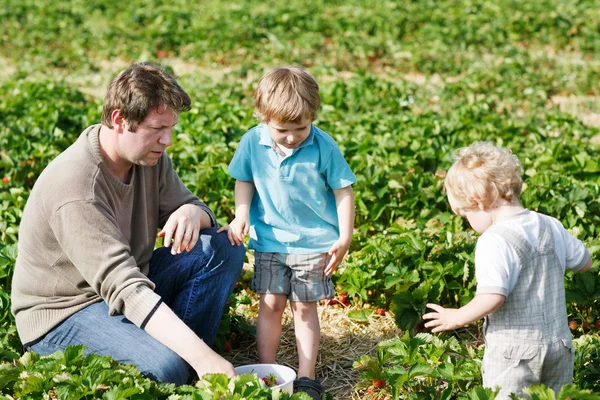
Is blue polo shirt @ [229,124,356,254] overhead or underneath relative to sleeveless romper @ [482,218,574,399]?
overhead

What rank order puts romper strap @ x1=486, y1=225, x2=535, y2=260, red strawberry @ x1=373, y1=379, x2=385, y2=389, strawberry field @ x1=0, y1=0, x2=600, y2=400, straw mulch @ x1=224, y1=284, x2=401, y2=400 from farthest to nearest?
straw mulch @ x1=224, y1=284, x2=401, y2=400 → red strawberry @ x1=373, y1=379, x2=385, y2=389 → strawberry field @ x1=0, y1=0, x2=600, y2=400 → romper strap @ x1=486, y1=225, x2=535, y2=260

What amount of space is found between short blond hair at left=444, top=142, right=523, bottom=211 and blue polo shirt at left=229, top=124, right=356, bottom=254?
0.65 m

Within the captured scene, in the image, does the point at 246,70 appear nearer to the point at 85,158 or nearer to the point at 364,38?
the point at 364,38

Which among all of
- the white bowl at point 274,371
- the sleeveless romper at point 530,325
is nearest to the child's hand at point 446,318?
the sleeveless romper at point 530,325

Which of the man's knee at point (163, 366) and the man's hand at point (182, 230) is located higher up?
the man's hand at point (182, 230)

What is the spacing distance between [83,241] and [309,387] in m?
1.12

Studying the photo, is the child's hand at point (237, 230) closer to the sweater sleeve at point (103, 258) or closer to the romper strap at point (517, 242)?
the sweater sleeve at point (103, 258)

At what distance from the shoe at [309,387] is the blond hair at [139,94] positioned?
1242 millimetres

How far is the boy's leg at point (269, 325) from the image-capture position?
3.44 meters

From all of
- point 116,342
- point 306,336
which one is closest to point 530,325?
point 306,336

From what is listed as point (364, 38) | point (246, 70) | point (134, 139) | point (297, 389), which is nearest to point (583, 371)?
point (297, 389)

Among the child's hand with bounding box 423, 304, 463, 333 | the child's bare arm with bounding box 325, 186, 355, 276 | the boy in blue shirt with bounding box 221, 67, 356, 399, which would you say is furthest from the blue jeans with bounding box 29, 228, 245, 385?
the child's hand with bounding box 423, 304, 463, 333

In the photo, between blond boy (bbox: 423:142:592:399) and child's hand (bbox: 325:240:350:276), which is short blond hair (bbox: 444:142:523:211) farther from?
child's hand (bbox: 325:240:350:276)

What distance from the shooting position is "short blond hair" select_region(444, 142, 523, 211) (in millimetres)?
2684
